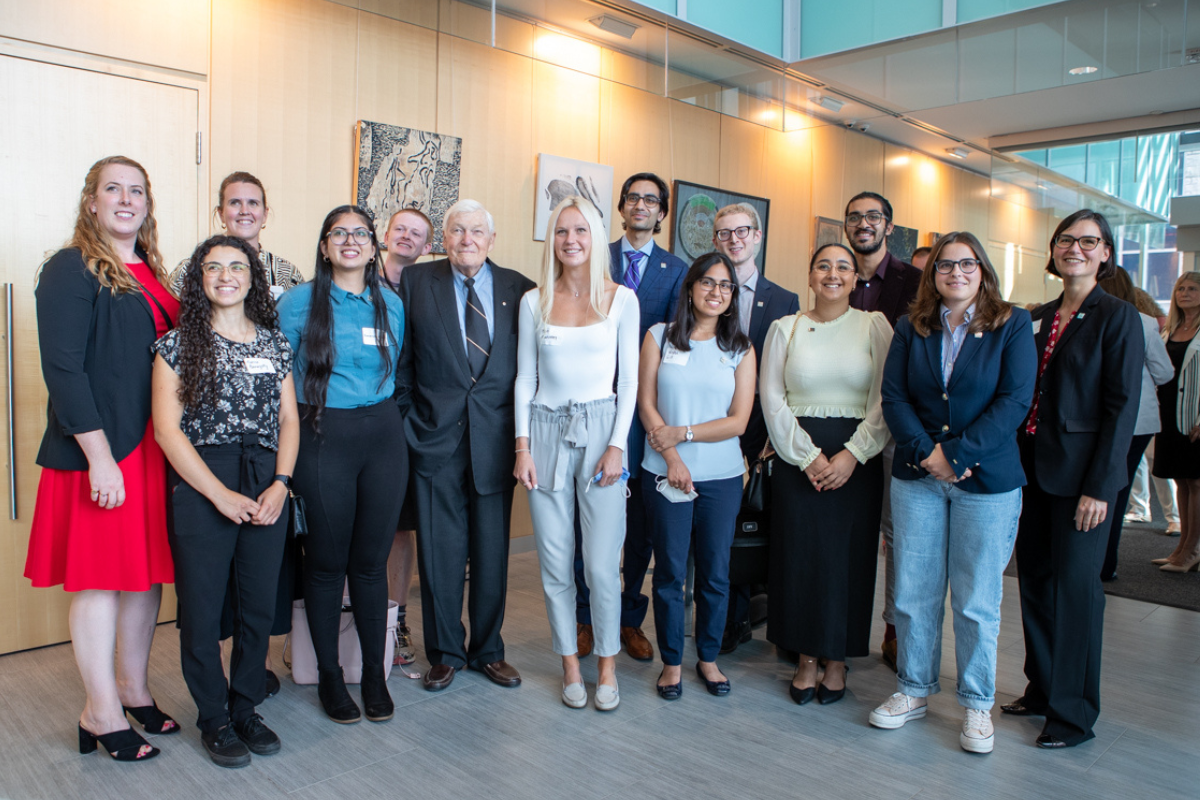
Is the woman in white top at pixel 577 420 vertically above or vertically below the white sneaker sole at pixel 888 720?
above

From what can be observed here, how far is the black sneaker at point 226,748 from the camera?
2.65 metres

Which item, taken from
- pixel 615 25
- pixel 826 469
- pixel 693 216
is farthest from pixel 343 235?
pixel 693 216

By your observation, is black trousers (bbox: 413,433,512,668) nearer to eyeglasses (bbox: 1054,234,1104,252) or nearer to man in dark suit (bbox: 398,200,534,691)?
man in dark suit (bbox: 398,200,534,691)

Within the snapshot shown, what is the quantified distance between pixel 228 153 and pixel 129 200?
59.7 inches

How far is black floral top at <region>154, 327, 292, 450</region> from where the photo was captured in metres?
2.64

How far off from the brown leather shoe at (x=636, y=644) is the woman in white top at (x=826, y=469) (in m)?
0.60

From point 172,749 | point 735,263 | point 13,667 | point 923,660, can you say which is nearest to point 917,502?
point 923,660

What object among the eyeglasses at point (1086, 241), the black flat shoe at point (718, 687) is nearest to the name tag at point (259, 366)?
the black flat shoe at point (718, 687)

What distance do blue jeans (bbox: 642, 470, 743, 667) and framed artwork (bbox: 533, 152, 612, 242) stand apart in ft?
8.38

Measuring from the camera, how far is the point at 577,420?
10.2 ft

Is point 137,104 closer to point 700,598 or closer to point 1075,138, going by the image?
point 700,598

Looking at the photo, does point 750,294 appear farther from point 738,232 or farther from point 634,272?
point 634,272

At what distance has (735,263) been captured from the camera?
3.67 metres

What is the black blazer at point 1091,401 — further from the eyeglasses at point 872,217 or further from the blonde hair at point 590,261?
the blonde hair at point 590,261
